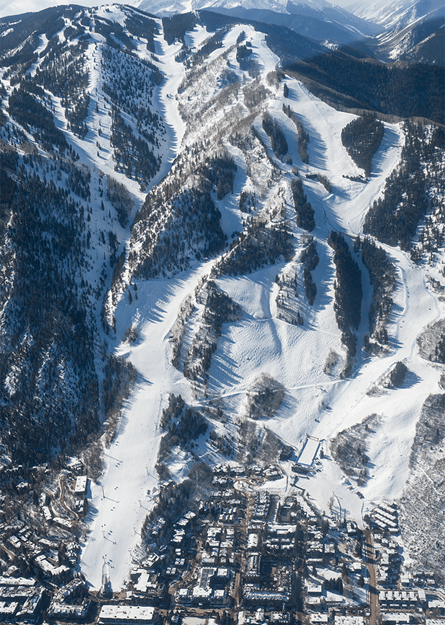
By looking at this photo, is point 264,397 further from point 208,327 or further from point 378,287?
point 378,287

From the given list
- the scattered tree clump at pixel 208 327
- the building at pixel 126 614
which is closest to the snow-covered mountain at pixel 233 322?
the scattered tree clump at pixel 208 327

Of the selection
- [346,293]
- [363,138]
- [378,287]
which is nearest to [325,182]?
[363,138]

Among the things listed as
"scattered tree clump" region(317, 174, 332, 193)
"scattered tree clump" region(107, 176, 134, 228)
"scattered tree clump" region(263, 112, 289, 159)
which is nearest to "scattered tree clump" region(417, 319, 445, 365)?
"scattered tree clump" region(317, 174, 332, 193)

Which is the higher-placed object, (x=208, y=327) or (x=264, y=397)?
(x=208, y=327)

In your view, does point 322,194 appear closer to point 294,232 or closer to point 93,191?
point 294,232

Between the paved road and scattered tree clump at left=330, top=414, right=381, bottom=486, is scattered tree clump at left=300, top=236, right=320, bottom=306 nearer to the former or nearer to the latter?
scattered tree clump at left=330, top=414, right=381, bottom=486

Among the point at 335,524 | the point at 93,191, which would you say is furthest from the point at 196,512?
the point at 93,191
